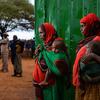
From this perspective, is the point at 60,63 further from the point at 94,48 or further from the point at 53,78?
the point at 94,48

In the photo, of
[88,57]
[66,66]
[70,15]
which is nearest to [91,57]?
[88,57]

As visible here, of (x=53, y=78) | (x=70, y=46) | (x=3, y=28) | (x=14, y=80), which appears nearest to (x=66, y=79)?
(x=53, y=78)

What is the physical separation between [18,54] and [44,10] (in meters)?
8.45

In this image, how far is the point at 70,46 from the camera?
20.1ft

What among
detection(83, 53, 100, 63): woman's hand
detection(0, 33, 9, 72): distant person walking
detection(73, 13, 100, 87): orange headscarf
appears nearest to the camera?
detection(83, 53, 100, 63): woman's hand

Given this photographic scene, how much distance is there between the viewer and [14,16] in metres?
36.0

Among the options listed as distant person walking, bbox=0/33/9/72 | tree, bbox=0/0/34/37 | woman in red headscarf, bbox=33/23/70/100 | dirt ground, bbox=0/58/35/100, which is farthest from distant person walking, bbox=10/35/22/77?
tree, bbox=0/0/34/37

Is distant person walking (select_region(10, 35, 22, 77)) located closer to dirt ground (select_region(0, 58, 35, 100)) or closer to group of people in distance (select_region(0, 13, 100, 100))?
dirt ground (select_region(0, 58, 35, 100))

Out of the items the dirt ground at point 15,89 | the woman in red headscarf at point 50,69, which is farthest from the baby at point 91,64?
the dirt ground at point 15,89

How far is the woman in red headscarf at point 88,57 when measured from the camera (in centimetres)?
446

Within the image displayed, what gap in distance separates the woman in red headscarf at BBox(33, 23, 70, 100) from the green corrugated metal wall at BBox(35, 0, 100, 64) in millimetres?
385

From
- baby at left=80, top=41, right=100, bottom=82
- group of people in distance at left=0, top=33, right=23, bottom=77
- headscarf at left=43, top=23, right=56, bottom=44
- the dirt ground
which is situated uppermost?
headscarf at left=43, top=23, right=56, bottom=44

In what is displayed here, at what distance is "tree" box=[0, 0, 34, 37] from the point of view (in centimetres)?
3584

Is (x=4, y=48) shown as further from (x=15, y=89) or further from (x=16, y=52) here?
(x=15, y=89)
